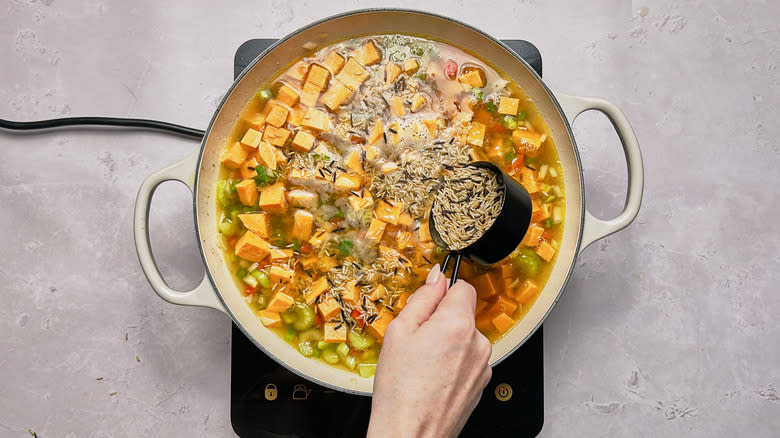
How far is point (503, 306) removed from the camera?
6.72 ft

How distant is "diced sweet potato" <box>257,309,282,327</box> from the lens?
205cm

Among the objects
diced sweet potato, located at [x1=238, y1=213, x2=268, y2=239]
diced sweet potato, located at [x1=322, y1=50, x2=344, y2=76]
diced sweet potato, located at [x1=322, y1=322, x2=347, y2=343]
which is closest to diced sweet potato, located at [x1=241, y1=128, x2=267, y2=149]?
diced sweet potato, located at [x1=238, y1=213, x2=268, y2=239]

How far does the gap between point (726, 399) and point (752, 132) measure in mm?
1080

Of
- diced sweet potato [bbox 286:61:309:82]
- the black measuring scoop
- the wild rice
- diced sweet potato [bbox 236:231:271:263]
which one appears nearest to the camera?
the black measuring scoop

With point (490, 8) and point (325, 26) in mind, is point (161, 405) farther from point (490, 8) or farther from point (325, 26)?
point (490, 8)

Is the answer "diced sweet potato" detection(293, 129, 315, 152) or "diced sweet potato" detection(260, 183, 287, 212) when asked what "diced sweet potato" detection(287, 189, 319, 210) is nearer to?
"diced sweet potato" detection(260, 183, 287, 212)

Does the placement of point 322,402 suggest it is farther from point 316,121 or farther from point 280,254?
point 316,121

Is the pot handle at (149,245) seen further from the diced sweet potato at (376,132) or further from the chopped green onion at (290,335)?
the diced sweet potato at (376,132)

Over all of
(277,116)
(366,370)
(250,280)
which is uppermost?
(277,116)

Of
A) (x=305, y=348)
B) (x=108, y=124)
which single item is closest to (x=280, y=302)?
(x=305, y=348)

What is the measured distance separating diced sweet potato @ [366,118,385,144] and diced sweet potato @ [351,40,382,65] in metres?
0.23

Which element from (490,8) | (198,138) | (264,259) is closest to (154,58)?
(198,138)

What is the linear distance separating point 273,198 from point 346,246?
11.7 inches

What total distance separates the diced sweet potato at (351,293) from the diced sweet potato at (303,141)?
0.49 m
